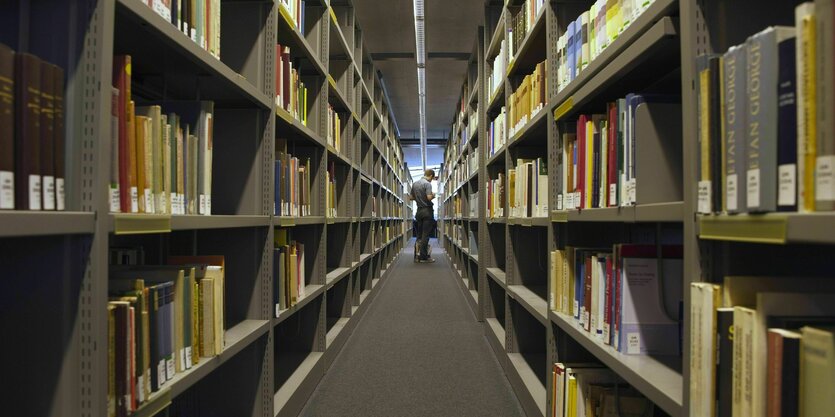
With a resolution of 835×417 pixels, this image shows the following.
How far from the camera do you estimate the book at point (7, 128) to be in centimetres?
73

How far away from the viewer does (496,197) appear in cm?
326

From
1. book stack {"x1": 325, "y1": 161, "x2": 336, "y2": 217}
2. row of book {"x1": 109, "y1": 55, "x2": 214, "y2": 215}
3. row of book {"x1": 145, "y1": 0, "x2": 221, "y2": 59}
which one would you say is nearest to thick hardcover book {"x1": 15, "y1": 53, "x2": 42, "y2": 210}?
row of book {"x1": 109, "y1": 55, "x2": 214, "y2": 215}

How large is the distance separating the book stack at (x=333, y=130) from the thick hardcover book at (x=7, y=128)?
91.9 inches

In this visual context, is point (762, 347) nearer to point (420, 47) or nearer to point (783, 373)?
point (783, 373)

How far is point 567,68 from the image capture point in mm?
1734

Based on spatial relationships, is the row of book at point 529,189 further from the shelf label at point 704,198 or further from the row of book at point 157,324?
the row of book at point 157,324

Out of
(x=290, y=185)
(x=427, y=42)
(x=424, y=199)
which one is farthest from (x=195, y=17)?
(x=424, y=199)

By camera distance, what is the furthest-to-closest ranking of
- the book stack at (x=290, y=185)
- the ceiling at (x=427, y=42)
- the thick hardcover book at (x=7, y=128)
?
the ceiling at (x=427, y=42) < the book stack at (x=290, y=185) < the thick hardcover book at (x=7, y=128)

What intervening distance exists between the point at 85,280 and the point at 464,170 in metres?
4.93

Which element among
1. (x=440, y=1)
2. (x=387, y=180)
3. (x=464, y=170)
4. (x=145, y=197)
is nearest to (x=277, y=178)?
(x=145, y=197)

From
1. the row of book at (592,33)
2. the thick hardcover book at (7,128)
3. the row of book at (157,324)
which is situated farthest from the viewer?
the row of book at (592,33)

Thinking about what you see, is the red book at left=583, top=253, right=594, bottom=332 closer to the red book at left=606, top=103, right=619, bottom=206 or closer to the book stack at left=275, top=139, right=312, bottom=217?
the red book at left=606, top=103, right=619, bottom=206

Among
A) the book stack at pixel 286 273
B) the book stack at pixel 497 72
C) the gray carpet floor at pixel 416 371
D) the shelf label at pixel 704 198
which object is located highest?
the book stack at pixel 497 72

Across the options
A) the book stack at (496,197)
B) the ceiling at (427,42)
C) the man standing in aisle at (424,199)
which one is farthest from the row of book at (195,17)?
the man standing in aisle at (424,199)
